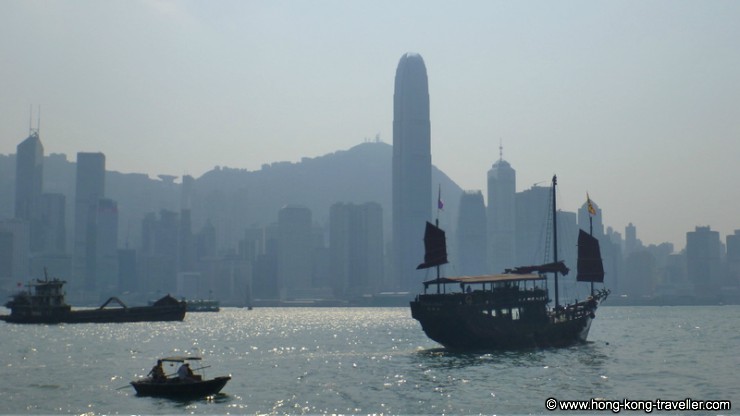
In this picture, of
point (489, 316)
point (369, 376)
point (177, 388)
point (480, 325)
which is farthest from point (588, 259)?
point (177, 388)

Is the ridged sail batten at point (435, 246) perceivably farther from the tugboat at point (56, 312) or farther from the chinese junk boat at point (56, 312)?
the chinese junk boat at point (56, 312)

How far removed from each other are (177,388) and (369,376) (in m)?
16.7

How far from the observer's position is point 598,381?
61.2 metres

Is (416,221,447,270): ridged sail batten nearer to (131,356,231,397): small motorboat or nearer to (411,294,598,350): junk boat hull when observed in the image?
(411,294,598,350): junk boat hull

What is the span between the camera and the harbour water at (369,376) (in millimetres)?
51750

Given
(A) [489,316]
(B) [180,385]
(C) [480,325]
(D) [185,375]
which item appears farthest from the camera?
(A) [489,316]

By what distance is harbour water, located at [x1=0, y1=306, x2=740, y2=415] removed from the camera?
170 feet

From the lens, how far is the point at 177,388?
53781mm

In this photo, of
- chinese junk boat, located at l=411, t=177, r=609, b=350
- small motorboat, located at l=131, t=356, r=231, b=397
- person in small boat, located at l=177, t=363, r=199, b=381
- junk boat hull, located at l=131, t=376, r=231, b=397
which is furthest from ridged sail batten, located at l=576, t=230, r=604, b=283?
person in small boat, located at l=177, t=363, r=199, b=381

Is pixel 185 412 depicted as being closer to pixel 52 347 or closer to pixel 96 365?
pixel 96 365

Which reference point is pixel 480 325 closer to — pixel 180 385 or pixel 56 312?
pixel 180 385

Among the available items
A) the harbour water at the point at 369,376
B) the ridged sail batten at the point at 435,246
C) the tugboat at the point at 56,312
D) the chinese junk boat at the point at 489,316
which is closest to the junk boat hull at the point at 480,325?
the chinese junk boat at the point at 489,316

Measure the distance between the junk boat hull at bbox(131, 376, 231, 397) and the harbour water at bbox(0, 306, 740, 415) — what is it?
71 centimetres

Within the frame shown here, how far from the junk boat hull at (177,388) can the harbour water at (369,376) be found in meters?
0.71
